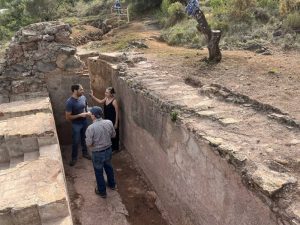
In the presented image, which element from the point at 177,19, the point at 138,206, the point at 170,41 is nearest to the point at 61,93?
the point at 138,206

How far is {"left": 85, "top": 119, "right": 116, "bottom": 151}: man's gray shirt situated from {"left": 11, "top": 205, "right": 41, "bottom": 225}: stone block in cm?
215

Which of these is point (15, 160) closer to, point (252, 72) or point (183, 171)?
point (183, 171)

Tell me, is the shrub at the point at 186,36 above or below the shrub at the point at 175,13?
below

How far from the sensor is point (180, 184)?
17.4 feet

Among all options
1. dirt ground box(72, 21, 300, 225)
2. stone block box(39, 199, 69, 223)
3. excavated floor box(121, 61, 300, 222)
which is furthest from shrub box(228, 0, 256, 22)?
stone block box(39, 199, 69, 223)

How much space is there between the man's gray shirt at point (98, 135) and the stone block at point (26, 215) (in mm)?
2148

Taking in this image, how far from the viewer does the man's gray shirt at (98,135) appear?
5672 mm

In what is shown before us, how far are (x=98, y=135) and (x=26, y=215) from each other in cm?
224

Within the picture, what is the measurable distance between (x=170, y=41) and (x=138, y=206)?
8.40 meters

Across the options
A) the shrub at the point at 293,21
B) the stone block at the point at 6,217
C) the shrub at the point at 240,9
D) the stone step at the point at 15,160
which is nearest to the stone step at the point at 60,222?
the stone block at the point at 6,217

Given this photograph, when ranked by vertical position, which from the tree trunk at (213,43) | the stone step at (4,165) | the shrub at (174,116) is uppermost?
the tree trunk at (213,43)

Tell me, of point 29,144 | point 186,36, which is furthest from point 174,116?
point 186,36

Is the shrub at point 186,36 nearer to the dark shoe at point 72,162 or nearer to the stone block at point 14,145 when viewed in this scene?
the dark shoe at point 72,162

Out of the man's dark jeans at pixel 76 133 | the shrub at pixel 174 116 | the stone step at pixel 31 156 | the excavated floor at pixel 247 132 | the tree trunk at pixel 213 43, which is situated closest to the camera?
the excavated floor at pixel 247 132
